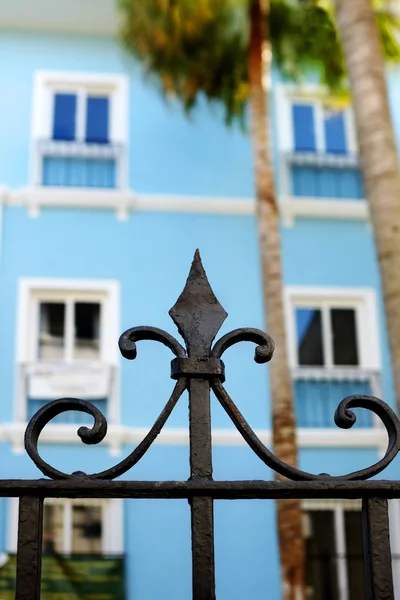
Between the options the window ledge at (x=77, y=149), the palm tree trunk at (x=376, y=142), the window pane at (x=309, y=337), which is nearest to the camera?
the palm tree trunk at (x=376, y=142)

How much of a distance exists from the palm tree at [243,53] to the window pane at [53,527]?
421 cm

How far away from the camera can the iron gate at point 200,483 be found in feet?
6.10

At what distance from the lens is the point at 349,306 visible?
14844mm

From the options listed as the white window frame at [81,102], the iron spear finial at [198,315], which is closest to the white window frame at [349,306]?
the white window frame at [81,102]

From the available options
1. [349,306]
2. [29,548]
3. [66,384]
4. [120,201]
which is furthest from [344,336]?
[29,548]

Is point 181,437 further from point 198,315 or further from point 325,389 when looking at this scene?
point 198,315

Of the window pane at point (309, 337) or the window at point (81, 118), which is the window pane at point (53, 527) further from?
the window at point (81, 118)

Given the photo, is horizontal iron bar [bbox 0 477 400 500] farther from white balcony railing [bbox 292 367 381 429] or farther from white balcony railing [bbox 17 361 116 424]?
white balcony railing [bbox 292 367 381 429]

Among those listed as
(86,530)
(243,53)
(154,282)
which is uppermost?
(243,53)

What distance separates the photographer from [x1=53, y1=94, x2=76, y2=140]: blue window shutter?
606 inches

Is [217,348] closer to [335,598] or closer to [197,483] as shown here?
[197,483]

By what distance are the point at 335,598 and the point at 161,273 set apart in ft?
17.7

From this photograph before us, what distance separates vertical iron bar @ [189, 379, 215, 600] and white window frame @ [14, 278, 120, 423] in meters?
11.7

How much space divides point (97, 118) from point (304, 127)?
11.6ft
